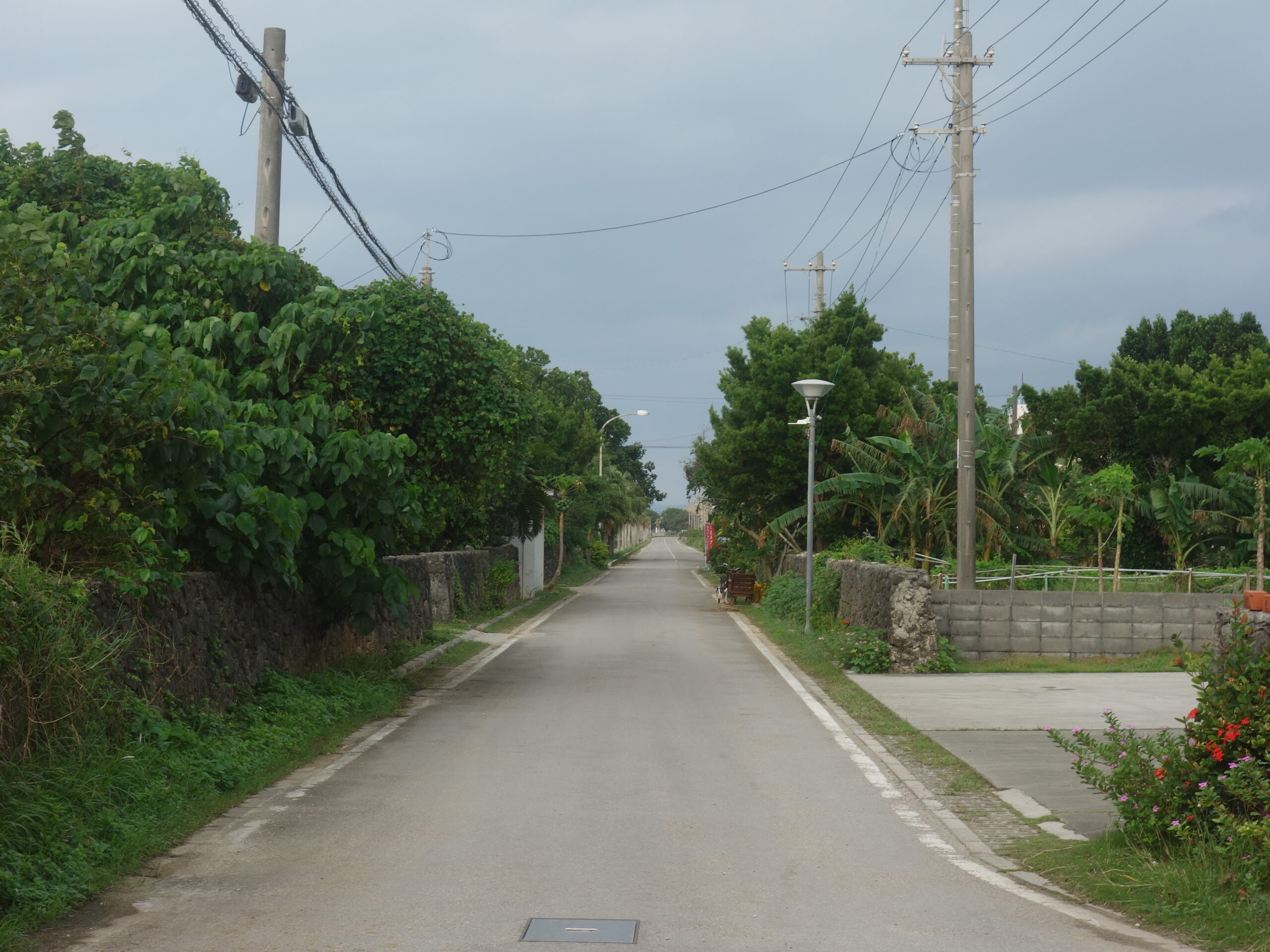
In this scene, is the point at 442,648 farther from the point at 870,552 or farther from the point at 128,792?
the point at 128,792

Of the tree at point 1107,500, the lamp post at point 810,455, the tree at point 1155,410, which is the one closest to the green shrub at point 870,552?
the lamp post at point 810,455

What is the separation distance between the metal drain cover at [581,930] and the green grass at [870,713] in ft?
13.7

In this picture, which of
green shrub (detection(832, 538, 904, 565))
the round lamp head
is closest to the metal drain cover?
the round lamp head

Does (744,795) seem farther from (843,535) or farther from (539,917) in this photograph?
(843,535)

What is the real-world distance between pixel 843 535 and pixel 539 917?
986 inches

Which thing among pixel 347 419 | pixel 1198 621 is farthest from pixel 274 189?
pixel 1198 621

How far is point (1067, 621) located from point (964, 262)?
19.1ft

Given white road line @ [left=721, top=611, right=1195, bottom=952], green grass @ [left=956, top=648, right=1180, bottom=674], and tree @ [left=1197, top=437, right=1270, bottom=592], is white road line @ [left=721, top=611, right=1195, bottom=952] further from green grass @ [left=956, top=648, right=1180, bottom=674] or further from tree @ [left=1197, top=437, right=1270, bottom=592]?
tree @ [left=1197, top=437, right=1270, bottom=592]

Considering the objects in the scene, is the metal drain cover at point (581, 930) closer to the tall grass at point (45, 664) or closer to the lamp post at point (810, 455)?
the tall grass at point (45, 664)

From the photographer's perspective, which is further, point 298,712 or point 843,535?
point 843,535

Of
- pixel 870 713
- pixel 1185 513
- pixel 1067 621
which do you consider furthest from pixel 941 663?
pixel 1185 513

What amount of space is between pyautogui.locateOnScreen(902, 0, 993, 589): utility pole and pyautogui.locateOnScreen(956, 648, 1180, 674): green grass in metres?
1.55

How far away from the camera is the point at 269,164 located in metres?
14.0

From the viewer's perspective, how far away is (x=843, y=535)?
29906 millimetres
